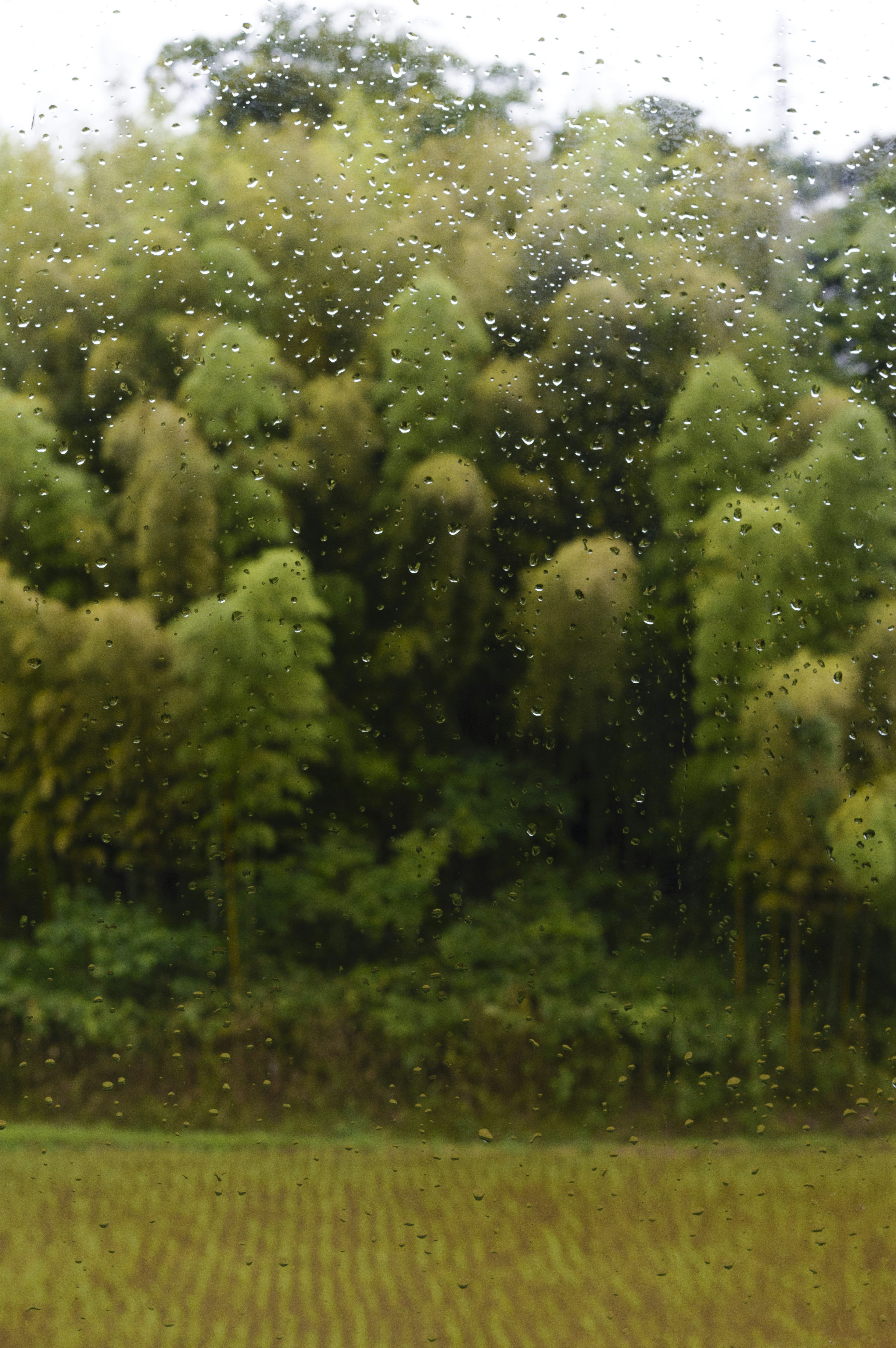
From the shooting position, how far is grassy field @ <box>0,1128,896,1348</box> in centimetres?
125

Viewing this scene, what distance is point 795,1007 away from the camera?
1.30 meters

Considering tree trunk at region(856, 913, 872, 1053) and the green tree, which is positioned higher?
the green tree

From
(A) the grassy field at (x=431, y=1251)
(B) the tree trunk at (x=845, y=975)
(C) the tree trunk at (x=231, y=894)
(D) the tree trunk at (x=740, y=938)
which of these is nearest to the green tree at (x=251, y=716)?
(C) the tree trunk at (x=231, y=894)

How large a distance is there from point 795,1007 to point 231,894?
0.75 m

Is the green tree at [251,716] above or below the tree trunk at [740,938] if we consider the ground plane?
above

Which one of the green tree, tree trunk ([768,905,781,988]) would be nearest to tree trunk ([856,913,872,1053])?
tree trunk ([768,905,781,988])

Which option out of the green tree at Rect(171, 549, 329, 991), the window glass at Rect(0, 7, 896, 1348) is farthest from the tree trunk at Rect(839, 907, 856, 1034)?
the green tree at Rect(171, 549, 329, 991)

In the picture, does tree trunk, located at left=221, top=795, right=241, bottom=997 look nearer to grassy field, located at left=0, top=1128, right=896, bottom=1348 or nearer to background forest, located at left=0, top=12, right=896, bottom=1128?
background forest, located at left=0, top=12, right=896, bottom=1128

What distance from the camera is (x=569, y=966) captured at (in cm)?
126

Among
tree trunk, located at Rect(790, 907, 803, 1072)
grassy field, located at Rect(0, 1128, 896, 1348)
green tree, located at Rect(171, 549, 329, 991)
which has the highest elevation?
green tree, located at Rect(171, 549, 329, 991)

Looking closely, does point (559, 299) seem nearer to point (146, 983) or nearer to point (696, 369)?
point (696, 369)

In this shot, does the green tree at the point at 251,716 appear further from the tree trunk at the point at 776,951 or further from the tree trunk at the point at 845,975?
the tree trunk at the point at 845,975

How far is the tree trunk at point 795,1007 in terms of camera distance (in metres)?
1.29

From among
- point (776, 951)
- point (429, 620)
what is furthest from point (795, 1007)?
point (429, 620)
